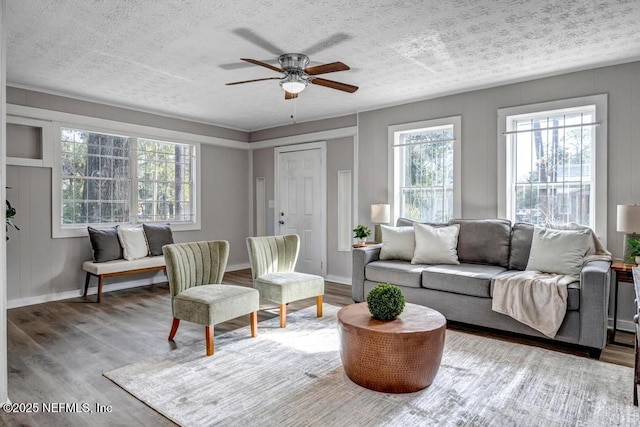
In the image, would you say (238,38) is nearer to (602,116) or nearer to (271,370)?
(271,370)

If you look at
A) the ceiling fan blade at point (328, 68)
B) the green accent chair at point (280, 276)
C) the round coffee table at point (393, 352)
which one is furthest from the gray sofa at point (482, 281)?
the ceiling fan blade at point (328, 68)

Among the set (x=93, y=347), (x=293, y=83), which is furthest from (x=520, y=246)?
(x=93, y=347)

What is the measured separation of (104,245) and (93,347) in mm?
1916

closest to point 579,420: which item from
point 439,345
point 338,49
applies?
point 439,345

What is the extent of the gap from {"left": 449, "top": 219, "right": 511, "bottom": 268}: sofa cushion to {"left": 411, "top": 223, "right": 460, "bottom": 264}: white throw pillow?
0.30 feet

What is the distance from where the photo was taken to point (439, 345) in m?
2.43

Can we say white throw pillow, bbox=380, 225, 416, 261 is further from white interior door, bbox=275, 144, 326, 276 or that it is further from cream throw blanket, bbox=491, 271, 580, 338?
white interior door, bbox=275, 144, 326, 276

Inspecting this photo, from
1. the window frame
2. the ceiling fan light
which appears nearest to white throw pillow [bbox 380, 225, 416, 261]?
the ceiling fan light

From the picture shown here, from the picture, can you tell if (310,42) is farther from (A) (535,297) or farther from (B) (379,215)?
(A) (535,297)

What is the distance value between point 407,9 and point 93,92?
3899mm

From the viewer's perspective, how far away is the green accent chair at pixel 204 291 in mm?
3031

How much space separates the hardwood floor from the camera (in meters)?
2.22

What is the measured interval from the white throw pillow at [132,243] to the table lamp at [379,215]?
3061 mm

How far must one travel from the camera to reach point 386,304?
2498 millimetres
